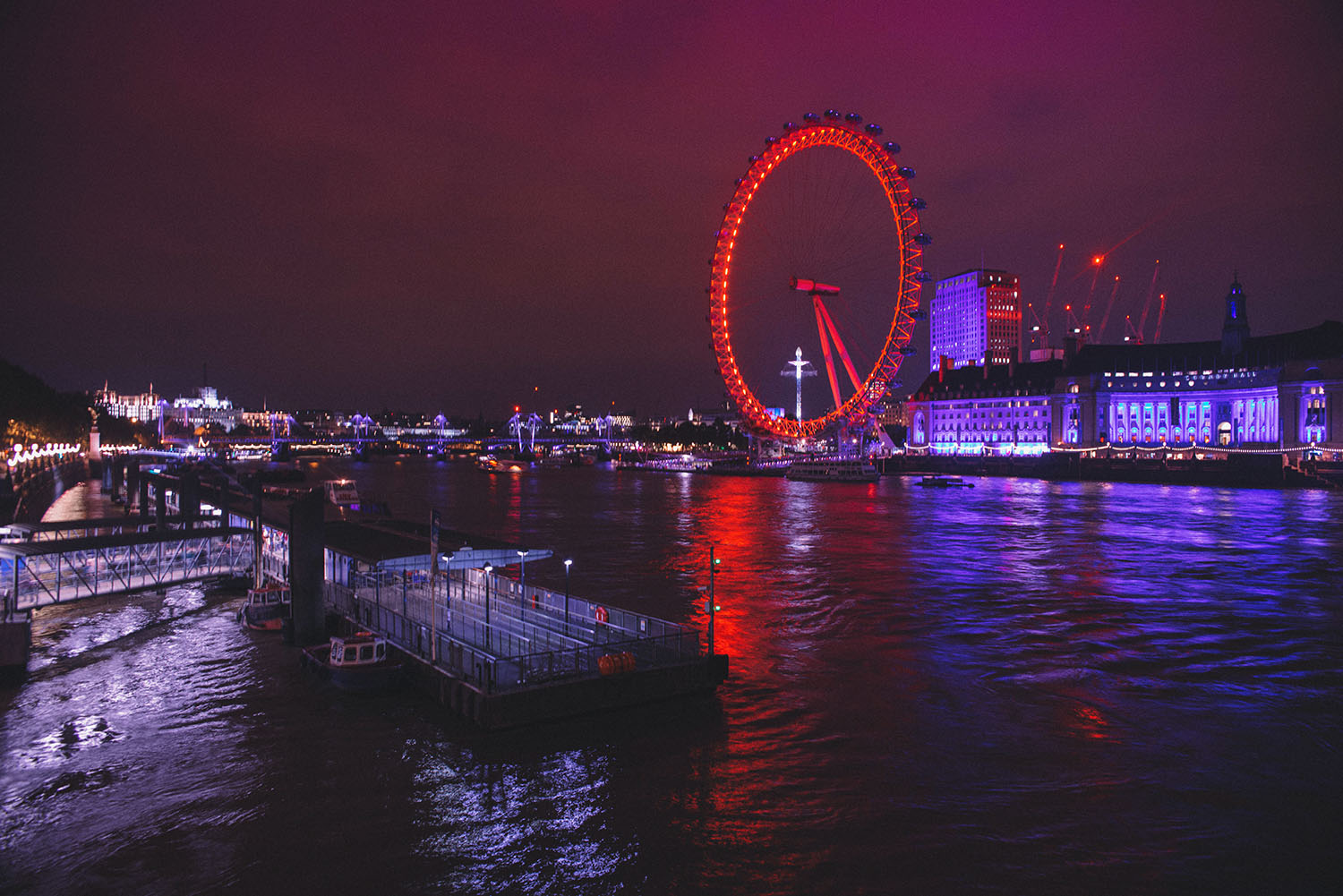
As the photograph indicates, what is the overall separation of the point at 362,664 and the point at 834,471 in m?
98.9

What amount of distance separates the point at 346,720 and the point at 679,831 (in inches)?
332

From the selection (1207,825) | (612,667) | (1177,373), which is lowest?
(1207,825)

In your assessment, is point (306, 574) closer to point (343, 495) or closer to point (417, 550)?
point (417, 550)

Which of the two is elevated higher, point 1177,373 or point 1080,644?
point 1177,373

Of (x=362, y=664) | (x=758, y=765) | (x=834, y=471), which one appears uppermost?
(x=834, y=471)

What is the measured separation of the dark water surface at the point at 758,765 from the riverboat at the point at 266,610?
59 cm

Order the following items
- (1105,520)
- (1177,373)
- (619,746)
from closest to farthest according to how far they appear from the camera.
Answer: (619,746), (1105,520), (1177,373)

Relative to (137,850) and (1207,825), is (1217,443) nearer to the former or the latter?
(1207,825)

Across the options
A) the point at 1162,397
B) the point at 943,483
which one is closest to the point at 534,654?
the point at 943,483

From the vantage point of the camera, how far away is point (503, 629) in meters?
21.9

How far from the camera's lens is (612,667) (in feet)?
61.2

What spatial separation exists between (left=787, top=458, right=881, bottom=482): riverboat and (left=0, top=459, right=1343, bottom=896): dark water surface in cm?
7827

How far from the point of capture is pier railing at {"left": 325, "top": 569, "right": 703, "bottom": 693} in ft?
61.9

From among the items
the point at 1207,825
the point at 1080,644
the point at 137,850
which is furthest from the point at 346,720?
the point at 1080,644
